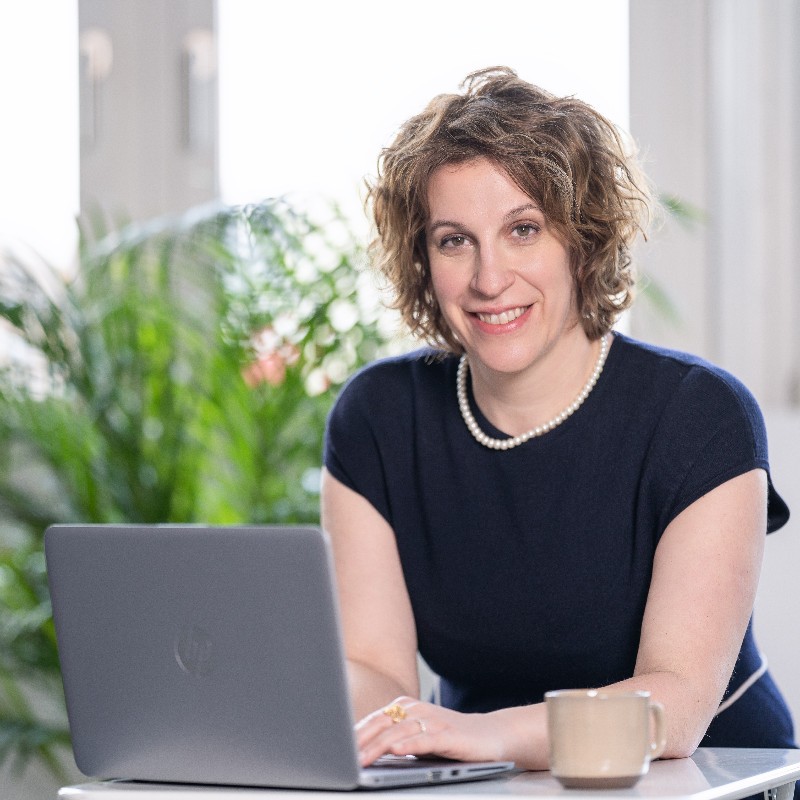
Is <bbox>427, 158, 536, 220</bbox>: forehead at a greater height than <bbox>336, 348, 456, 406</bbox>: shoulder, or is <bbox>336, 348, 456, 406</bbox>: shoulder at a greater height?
<bbox>427, 158, 536, 220</bbox>: forehead

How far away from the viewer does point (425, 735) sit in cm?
116

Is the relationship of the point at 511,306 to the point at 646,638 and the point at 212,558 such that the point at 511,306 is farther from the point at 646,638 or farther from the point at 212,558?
the point at 212,558

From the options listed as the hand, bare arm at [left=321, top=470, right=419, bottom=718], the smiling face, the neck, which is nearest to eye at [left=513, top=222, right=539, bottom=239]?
the smiling face

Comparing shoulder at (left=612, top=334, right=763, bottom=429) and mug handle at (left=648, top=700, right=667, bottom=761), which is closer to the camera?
mug handle at (left=648, top=700, right=667, bottom=761)

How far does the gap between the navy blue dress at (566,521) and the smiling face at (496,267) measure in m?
0.12

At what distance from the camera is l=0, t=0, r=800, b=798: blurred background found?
2.34 metres

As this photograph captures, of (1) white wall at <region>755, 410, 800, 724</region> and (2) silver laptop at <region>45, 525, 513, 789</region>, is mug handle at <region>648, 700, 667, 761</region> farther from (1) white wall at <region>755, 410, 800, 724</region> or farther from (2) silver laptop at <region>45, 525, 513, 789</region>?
(1) white wall at <region>755, 410, 800, 724</region>

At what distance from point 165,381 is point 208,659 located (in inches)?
52.7

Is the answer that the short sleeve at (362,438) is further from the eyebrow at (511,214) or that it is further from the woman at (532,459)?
the eyebrow at (511,214)

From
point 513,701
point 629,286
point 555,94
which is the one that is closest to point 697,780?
point 513,701

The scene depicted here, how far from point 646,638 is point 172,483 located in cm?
114

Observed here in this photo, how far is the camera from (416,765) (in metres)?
1.16

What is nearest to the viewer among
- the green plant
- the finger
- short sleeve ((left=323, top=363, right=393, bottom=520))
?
the finger

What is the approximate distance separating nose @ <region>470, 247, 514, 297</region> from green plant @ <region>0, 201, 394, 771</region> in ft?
2.49
